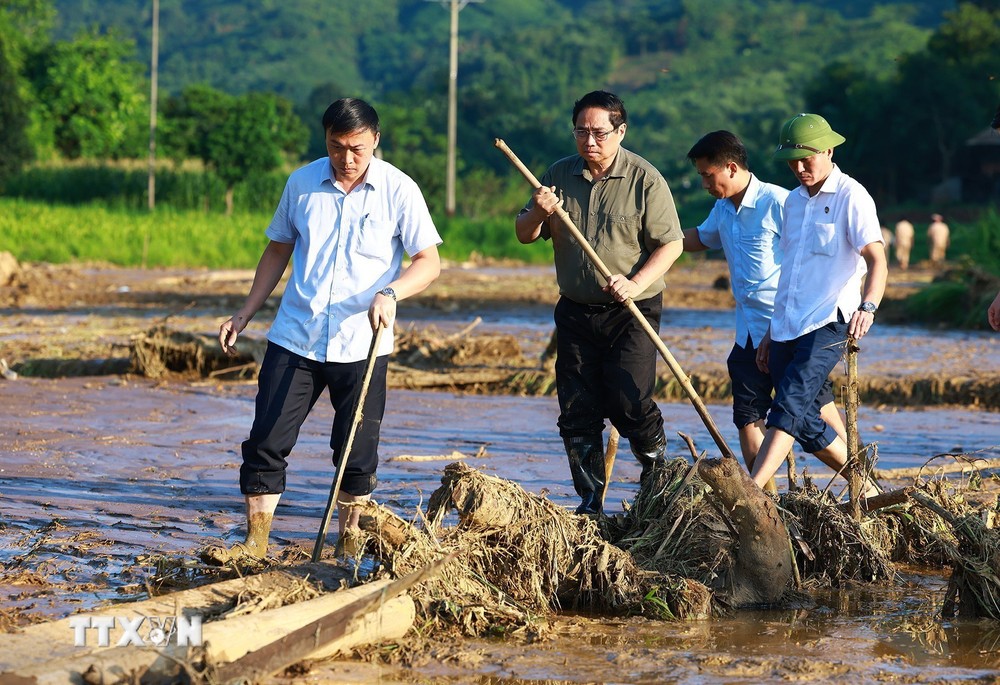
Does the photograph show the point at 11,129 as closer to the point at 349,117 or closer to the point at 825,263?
the point at 349,117

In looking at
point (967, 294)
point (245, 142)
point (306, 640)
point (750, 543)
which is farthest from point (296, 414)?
point (245, 142)

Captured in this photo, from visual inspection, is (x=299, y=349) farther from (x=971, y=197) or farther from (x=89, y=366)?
(x=971, y=197)

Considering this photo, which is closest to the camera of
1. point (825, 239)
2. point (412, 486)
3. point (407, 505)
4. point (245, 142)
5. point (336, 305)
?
point (336, 305)

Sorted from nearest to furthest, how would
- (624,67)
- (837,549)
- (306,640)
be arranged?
(306,640), (837,549), (624,67)

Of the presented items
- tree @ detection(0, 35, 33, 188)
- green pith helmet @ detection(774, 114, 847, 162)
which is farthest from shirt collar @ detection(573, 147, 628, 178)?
tree @ detection(0, 35, 33, 188)

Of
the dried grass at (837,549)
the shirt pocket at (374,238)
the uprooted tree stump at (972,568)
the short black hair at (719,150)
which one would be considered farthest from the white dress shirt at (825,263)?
the shirt pocket at (374,238)

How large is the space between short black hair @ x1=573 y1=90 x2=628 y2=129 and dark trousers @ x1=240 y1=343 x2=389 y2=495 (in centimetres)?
133

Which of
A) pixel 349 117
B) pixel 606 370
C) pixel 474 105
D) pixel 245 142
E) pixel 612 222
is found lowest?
pixel 606 370

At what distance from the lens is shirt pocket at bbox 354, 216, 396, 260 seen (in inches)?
204

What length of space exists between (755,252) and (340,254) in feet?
6.76

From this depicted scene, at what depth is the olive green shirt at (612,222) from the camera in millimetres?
5766

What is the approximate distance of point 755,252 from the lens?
6.30 meters

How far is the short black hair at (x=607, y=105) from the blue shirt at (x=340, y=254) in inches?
33.9
